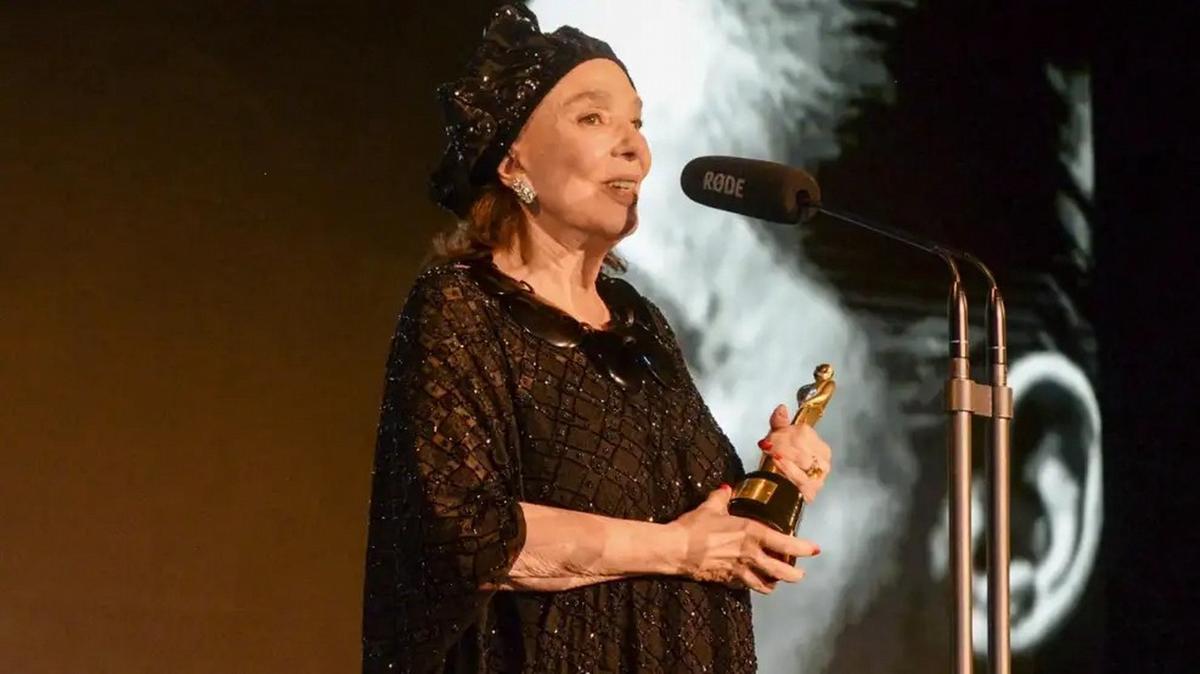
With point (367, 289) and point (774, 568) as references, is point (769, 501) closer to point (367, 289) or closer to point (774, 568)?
point (774, 568)

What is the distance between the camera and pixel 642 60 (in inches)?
103

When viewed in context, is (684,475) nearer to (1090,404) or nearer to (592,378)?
(592,378)

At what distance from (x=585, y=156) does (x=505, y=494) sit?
406 mm

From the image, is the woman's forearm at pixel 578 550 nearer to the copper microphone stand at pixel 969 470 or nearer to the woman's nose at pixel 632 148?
the copper microphone stand at pixel 969 470

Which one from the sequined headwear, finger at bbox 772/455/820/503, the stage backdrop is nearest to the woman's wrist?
finger at bbox 772/455/820/503

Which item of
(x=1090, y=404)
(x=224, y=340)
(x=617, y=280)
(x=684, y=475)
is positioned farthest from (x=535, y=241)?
(x=1090, y=404)

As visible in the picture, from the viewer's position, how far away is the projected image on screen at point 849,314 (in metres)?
2.69

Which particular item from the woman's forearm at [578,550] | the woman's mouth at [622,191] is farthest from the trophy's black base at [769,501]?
the woman's mouth at [622,191]

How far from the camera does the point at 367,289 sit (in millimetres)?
2432

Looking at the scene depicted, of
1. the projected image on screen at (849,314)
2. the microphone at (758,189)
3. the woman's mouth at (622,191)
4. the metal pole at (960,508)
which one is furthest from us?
the projected image on screen at (849,314)

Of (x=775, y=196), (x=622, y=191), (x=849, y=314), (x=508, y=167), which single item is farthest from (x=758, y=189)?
(x=849, y=314)

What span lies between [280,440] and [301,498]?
0.09 m

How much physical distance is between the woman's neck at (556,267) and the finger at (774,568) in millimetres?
318

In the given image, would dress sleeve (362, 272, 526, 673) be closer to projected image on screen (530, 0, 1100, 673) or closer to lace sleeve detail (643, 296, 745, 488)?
lace sleeve detail (643, 296, 745, 488)
